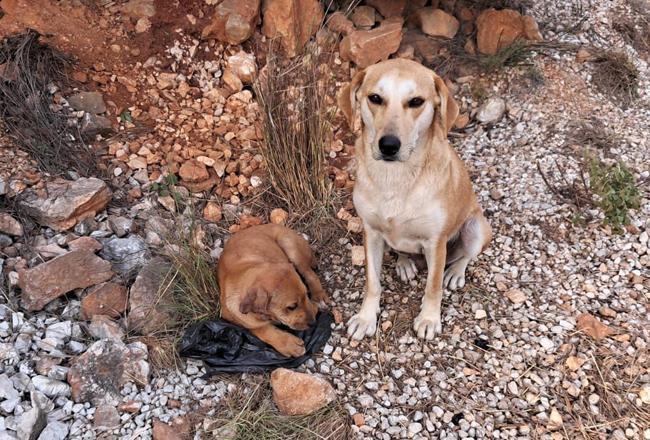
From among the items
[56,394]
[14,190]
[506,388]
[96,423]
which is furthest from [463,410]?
[14,190]

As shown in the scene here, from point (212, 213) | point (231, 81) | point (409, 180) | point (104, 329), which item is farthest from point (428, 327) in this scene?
point (231, 81)

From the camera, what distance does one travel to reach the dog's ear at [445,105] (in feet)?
10.5

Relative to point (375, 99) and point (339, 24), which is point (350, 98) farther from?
point (339, 24)

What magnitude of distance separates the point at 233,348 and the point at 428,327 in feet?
4.09

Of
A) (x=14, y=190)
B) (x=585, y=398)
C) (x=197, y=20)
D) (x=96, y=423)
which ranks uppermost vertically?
(x=197, y=20)

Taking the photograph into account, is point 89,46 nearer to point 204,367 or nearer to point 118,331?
point 118,331

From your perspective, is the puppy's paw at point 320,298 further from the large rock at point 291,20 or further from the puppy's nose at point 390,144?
the large rock at point 291,20

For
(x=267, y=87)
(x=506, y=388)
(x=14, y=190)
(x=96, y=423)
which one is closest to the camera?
(x=96, y=423)

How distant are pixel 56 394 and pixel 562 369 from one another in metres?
2.94

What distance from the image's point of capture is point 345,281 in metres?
4.32

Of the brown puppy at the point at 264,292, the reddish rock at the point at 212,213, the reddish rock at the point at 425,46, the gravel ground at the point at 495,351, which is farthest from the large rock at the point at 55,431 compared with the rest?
the reddish rock at the point at 425,46

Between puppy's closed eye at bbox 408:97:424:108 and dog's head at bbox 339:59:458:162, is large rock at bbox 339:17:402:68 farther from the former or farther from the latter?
puppy's closed eye at bbox 408:97:424:108

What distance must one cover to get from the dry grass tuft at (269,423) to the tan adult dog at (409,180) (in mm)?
660

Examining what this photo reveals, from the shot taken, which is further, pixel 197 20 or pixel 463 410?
pixel 197 20
